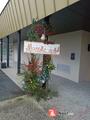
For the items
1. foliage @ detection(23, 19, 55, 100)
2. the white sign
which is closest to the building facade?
foliage @ detection(23, 19, 55, 100)

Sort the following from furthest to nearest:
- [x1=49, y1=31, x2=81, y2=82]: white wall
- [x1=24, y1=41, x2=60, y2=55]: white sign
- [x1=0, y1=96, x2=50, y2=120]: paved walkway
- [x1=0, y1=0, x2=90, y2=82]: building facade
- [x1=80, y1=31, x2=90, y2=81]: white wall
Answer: [x1=49, y1=31, x2=81, y2=82]: white wall, [x1=80, y1=31, x2=90, y2=81]: white wall, [x1=24, y1=41, x2=60, y2=55]: white sign, [x1=0, y1=0, x2=90, y2=82]: building facade, [x1=0, y1=96, x2=50, y2=120]: paved walkway

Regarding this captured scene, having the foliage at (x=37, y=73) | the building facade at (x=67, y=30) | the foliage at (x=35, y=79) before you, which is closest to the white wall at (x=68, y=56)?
the building facade at (x=67, y=30)

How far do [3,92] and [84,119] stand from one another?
148 inches

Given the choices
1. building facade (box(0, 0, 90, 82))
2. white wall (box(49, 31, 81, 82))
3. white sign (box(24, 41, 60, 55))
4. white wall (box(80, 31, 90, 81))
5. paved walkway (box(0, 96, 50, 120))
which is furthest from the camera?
white wall (box(49, 31, 81, 82))

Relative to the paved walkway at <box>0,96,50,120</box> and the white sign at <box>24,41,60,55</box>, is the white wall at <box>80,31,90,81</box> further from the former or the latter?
the paved walkway at <box>0,96,50,120</box>

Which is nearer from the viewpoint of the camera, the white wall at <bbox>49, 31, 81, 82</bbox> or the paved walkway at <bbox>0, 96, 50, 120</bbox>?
the paved walkway at <bbox>0, 96, 50, 120</bbox>

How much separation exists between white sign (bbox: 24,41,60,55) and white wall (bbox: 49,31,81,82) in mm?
3010

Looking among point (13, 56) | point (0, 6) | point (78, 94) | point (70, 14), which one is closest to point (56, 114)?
point (78, 94)

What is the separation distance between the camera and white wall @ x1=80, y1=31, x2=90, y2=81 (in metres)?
8.60

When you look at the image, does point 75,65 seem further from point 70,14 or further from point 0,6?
point 0,6

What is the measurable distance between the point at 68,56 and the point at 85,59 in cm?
115

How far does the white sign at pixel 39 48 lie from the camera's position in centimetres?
580

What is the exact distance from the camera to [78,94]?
6.27 meters

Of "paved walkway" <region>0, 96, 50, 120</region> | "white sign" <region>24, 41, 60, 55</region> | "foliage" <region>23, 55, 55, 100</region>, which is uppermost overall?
"white sign" <region>24, 41, 60, 55</region>
